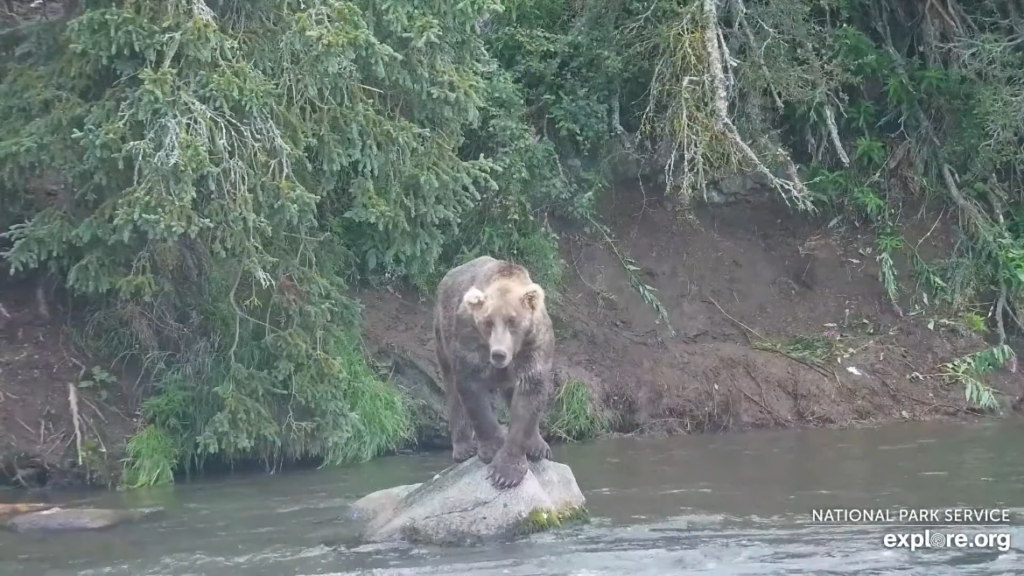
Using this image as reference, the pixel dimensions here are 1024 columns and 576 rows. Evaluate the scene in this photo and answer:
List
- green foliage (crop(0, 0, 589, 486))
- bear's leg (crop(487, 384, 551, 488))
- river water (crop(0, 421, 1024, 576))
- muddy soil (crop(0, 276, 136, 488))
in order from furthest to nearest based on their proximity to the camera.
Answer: muddy soil (crop(0, 276, 136, 488)), green foliage (crop(0, 0, 589, 486)), bear's leg (crop(487, 384, 551, 488)), river water (crop(0, 421, 1024, 576))

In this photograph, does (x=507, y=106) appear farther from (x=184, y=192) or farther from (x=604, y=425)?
(x=184, y=192)

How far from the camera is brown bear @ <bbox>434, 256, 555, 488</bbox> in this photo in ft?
22.2

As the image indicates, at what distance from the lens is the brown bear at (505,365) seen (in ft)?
22.2

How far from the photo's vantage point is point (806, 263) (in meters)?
13.2

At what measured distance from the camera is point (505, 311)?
6.71 m

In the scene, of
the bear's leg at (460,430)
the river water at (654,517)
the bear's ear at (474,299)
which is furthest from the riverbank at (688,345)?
the bear's ear at (474,299)

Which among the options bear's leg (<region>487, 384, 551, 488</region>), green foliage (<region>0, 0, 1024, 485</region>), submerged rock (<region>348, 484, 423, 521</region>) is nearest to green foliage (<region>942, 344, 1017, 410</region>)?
green foliage (<region>0, 0, 1024, 485</region>)

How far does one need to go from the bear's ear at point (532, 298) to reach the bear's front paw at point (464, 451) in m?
1.15

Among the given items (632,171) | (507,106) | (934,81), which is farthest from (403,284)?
(934,81)

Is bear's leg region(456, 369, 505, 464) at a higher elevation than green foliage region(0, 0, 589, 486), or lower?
lower

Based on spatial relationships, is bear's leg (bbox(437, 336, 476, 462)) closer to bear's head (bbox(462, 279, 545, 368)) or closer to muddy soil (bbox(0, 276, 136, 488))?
bear's head (bbox(462, 279, 545, 368))

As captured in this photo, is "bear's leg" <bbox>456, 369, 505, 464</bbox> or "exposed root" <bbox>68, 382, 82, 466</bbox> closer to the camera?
"bear's leg" <bbox>456, 369, 505, 464</bbox>

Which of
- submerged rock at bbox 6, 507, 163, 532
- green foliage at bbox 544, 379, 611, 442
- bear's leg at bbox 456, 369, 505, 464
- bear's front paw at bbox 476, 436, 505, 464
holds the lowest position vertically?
submerged rock at bbox 6, 507, 163, 532

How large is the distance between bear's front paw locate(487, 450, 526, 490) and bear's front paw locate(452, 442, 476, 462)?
60cm
